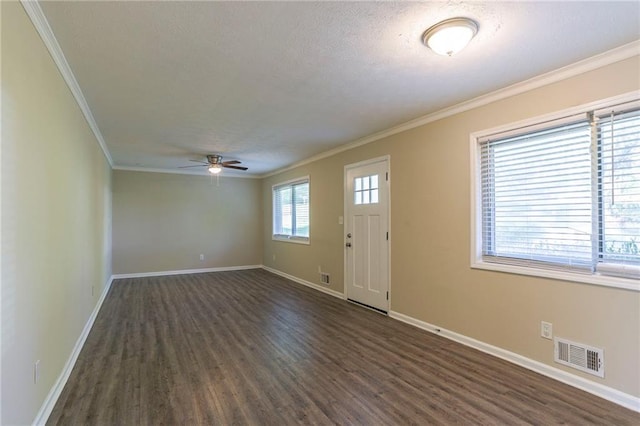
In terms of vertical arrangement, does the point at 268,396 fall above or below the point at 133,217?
below

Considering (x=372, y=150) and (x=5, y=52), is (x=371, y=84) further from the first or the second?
(x=5, y=52)

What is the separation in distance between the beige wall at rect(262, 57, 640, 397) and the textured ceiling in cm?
26

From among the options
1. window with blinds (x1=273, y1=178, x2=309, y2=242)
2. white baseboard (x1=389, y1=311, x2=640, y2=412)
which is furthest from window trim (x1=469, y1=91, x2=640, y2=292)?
window with blinds (x1=273, y1=178, x2=309, y2=242)

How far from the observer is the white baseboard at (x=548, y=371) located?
2221 mm

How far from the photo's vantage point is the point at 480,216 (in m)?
3.19

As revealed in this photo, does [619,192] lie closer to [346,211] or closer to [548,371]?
[548,371]

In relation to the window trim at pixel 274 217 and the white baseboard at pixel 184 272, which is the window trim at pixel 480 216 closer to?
the window trim at pixel 274 217

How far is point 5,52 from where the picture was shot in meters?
1.51

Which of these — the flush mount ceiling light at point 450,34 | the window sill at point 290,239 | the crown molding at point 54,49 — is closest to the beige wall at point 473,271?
the flush mount ceiling light at point 450,34

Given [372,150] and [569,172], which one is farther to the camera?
[372,150]

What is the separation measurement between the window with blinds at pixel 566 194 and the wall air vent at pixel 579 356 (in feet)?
1.88

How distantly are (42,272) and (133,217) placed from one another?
17.9ft

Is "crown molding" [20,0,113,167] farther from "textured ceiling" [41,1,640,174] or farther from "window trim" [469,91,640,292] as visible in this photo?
"window trim" [469,91,640,292]

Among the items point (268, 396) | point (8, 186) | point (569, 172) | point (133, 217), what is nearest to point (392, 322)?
point (268, 396)
